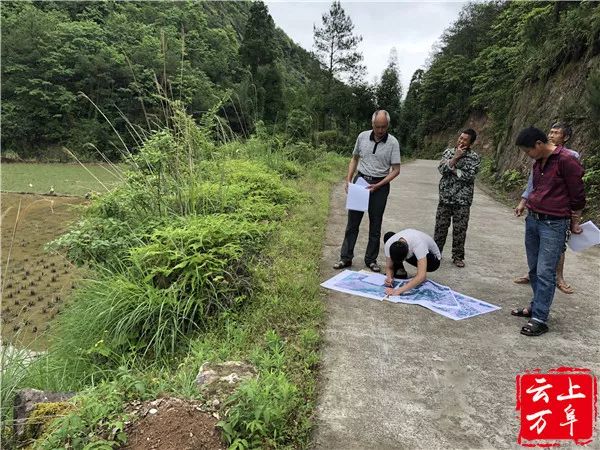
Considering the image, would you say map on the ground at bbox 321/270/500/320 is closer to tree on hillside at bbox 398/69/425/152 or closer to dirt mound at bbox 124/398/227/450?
dirt mound at bbox 124/398/227/450

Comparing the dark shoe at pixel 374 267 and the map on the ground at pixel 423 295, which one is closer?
the map on the ground at pixel 423 295

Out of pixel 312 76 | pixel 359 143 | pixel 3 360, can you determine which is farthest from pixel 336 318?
pixel 312 76

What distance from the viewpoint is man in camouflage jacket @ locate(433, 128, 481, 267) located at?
13.8ft

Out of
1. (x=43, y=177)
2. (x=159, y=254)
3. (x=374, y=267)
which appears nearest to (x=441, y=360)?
(x=374, y=267)

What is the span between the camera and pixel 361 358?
8.68ft

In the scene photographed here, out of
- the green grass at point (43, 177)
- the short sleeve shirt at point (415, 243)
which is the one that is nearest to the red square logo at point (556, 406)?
the short sleeve shirt at point (415, 243)

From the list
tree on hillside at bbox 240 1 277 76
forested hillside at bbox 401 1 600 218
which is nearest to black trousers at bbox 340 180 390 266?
forested hillside at bbox 401 1 600 218

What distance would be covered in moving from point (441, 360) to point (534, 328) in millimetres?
833

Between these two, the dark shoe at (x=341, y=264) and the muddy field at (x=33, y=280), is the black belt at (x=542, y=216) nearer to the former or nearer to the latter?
the dark shoe at (x=341, y=264)

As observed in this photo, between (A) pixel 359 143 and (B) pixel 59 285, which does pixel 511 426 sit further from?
(B) pixel 59 285

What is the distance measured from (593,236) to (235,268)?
2695 mm

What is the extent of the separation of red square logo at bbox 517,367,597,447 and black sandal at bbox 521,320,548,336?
401 millimetres

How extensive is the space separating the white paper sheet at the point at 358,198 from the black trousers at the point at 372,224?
107 millimetres

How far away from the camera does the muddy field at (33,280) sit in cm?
562
